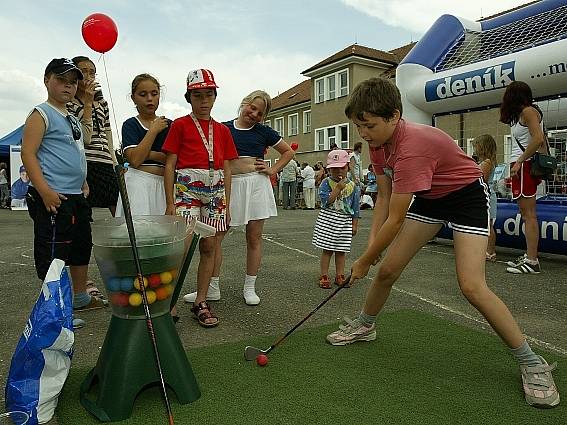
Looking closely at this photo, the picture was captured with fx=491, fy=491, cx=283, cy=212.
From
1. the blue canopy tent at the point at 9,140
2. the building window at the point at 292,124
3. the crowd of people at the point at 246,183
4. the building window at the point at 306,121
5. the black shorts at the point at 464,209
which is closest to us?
the crowd of people at the point at 246,183

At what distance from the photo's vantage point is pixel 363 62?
25938mm

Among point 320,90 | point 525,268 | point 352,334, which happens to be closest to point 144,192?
point 352,334

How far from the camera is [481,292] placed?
2.50 m

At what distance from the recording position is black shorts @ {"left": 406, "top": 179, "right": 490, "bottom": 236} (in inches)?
103

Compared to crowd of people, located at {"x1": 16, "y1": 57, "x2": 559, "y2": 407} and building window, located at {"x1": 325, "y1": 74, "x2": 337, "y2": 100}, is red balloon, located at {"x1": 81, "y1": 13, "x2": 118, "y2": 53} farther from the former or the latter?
building window, located at {"x1": 325, "y1": 74, "x2": 337, "y2": 100}

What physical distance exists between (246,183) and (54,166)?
145 centimetres

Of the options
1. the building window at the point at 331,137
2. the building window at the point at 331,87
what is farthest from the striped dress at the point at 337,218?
the building window at the point at 331,87

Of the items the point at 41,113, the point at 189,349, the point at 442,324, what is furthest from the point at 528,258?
the point at 41,113

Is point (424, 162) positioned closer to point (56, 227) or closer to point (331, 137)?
point (56, 227)

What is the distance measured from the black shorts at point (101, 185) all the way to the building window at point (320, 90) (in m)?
25.7

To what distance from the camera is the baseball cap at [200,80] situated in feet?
11.0

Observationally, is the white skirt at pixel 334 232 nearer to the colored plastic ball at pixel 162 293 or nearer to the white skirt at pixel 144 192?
the white skirt at pixel 144 192

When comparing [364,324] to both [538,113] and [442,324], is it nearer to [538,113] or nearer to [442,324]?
[442,324]

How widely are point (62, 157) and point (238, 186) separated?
1.36m
